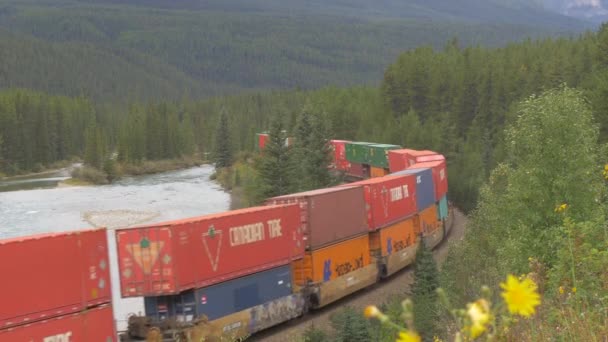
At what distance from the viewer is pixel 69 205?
77.2 meters

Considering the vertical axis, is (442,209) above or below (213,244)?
below

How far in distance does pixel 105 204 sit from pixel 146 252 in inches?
2193

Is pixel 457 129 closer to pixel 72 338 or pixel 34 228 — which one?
pixel 34 228

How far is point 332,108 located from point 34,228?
201ft

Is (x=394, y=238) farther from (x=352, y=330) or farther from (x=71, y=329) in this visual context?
(x=71, y=329)

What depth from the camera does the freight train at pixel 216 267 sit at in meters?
20.5

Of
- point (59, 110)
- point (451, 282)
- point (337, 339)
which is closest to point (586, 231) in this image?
point (337, 339)

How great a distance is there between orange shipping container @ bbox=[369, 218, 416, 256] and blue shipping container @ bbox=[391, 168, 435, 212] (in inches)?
82.3

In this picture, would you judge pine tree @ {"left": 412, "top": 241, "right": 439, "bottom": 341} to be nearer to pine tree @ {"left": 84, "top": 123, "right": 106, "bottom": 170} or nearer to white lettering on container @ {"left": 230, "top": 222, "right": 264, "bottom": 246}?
white lettering on container @ {"left": 230, "top": 222, "right": 264, "bottom": 246}

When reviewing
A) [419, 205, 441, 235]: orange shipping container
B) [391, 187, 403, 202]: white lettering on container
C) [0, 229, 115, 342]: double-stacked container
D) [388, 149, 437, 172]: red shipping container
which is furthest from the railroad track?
[388, 149, 437, 172]: red shipping container

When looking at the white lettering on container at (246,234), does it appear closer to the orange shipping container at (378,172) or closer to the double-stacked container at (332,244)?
the double-stacked container at (332,244)

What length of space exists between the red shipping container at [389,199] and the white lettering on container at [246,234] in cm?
859

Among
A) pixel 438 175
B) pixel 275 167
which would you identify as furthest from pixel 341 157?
pixel 438 175

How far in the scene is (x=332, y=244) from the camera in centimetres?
3225
